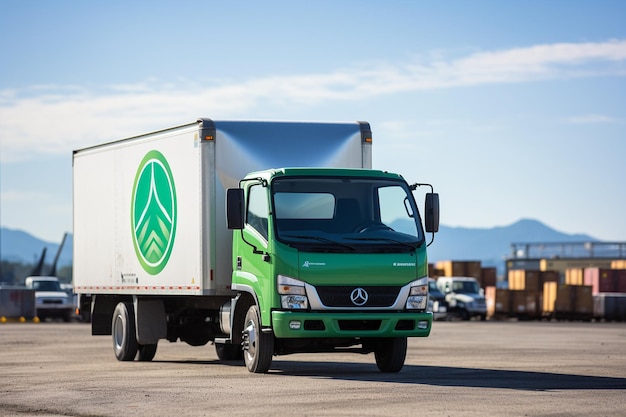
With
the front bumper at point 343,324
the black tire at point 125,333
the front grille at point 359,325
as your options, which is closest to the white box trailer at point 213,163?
the black tire at point 125,333

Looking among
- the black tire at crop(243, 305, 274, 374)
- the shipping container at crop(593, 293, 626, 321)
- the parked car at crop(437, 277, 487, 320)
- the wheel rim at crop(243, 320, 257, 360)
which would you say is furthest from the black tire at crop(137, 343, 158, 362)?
the shipping container at crop(593, 293, 626, 321)

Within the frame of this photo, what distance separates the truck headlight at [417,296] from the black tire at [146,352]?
240 inches

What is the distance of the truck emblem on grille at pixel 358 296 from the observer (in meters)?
16.8

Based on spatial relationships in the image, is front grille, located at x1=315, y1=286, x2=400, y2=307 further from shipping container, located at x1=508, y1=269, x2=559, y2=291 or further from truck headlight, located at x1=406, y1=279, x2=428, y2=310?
shipping container, located at x1=508, y1=269, x2=559, y2=291

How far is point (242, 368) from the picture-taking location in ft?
65.0

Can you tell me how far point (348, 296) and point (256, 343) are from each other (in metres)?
1.61

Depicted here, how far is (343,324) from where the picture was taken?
1683 centimetres

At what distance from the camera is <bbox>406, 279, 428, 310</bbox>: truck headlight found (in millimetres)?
17156

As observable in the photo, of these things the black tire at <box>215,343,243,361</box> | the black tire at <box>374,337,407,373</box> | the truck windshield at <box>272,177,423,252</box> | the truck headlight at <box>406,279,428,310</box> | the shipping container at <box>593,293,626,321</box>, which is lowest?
the shipping container at <box>593,293,626,321</box>

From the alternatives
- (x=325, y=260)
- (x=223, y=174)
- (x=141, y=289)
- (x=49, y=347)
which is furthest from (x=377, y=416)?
(x=49, y=347)

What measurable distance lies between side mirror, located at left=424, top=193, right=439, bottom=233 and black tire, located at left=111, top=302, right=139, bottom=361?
6.22 meters

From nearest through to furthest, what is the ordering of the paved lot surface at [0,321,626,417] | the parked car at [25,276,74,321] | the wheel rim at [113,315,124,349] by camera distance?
the paved lot surface at [0,321,626,417] → the wheel rim at [113,315,124,349] → the parked car at [25,276,74,321]

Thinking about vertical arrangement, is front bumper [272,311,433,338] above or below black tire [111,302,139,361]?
above

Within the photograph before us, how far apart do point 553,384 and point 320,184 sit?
13.3ft
